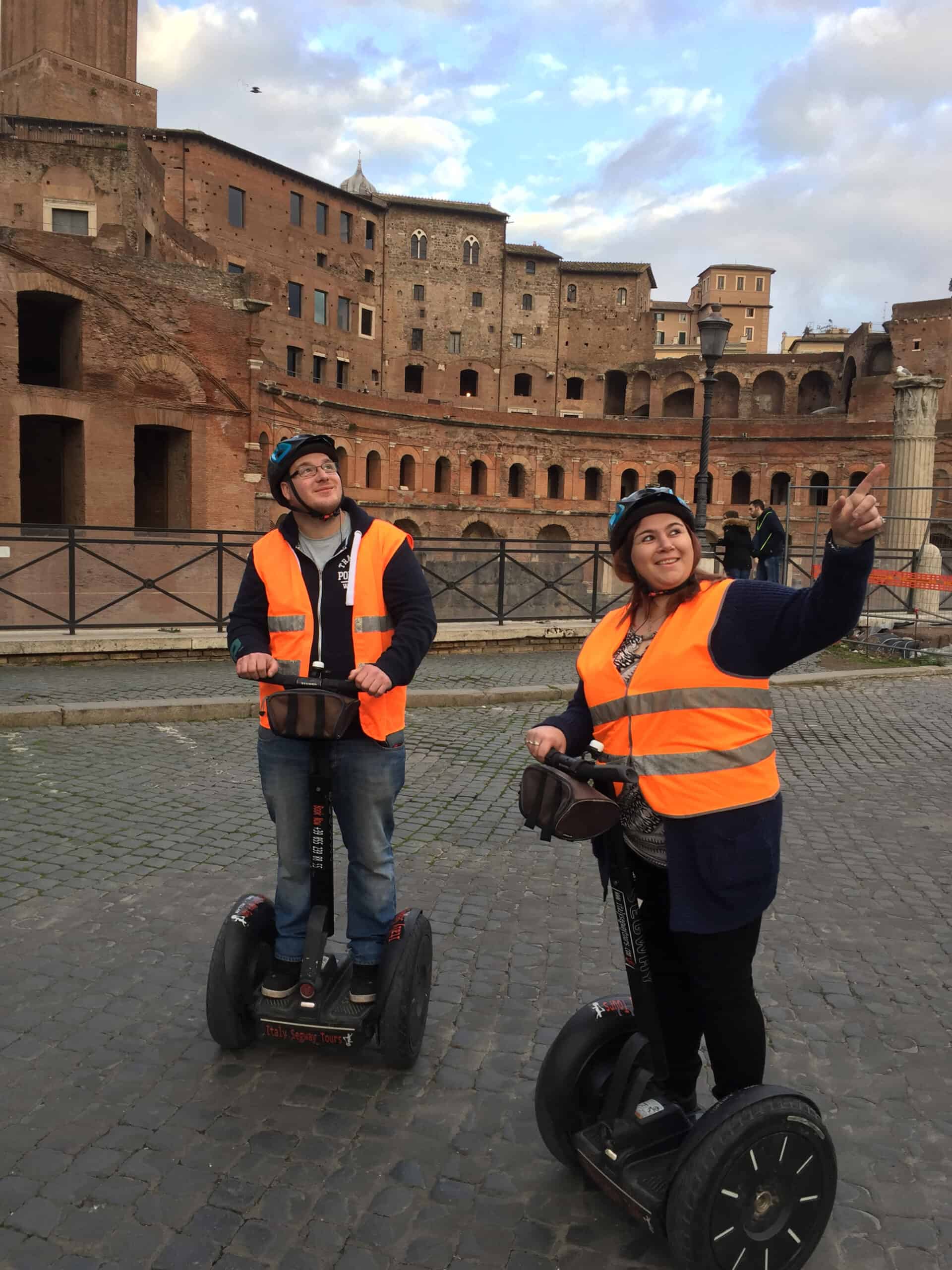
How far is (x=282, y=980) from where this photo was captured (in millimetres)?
2820

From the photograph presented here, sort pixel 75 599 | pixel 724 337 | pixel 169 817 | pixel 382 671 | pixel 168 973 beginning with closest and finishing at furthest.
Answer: pixel 382 671, pixel 168 973, pixel 169 817, pixel 75 599, pixel 724 337

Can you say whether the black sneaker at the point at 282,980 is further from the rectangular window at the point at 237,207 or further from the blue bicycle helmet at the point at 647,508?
the rectangular window at the point at 237,207

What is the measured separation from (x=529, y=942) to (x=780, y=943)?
98cm

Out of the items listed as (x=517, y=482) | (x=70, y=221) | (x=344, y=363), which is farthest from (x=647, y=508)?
(x=344, y=363)

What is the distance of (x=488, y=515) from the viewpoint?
4259cm

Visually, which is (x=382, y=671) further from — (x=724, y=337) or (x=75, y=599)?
(x=724, y=337)

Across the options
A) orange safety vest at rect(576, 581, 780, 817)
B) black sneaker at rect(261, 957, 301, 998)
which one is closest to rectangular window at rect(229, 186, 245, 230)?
black sneaker at rect(261, 957, 301, 998)

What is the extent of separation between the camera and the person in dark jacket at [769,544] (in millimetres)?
12375

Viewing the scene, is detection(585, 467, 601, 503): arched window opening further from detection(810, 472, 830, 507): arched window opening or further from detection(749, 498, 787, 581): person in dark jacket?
detection(749, 498, 787, 581): person in dark jacket

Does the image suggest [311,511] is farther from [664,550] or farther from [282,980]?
[282,980]

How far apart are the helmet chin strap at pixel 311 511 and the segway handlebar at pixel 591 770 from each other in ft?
3.46

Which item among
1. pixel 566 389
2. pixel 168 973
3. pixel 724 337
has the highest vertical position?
pixel 566 389

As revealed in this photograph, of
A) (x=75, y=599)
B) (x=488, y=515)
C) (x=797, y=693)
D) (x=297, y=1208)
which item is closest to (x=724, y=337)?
(x=797, y=693)

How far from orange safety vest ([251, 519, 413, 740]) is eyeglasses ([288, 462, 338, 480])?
20 cm
